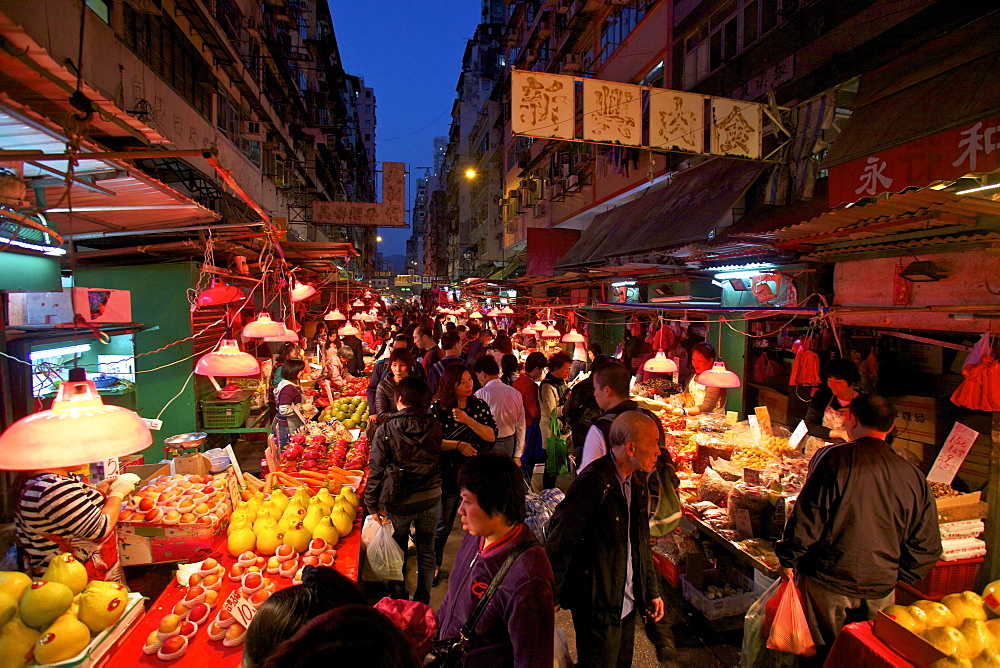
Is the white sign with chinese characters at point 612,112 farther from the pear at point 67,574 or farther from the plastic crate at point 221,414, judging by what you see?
the plastic crate at point 221,414

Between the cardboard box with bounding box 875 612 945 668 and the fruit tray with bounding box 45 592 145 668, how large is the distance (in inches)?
186

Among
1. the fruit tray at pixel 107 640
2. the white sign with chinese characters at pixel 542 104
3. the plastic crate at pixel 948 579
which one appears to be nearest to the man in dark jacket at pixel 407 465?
the fruit tray at pixel 107 640


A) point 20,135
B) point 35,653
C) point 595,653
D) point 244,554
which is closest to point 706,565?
point 595,653

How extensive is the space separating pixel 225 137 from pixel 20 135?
14.4 meters

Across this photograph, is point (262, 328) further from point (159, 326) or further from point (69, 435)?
point (159, 326)

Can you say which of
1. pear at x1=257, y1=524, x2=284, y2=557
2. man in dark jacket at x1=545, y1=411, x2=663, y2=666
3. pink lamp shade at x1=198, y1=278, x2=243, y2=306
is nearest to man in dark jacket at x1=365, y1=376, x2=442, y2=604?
pear at x1=257, y1=524, x2=284, y2=557

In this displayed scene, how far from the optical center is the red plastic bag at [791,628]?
3.54 meters

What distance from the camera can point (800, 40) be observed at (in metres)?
7.99

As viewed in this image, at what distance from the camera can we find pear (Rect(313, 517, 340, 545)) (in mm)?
4234

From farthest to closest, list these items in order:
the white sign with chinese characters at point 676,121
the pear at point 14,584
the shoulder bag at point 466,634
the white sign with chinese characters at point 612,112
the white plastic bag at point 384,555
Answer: the white sign with chinese characters at point 676,121, the white sign with chinese characters at point 612,112, the white plastic bag at point 384,555, the pear at point 14,584, the shoulder bag at point 466,634

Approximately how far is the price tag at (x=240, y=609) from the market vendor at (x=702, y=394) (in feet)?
23.6

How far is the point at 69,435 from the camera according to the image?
226 cm

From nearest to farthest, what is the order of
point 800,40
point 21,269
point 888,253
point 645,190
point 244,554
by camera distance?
point 244,554 → point 21,269 → point 888,253 → point 800,40 → point 645,190

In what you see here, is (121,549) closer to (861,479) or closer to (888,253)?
(861,479)
